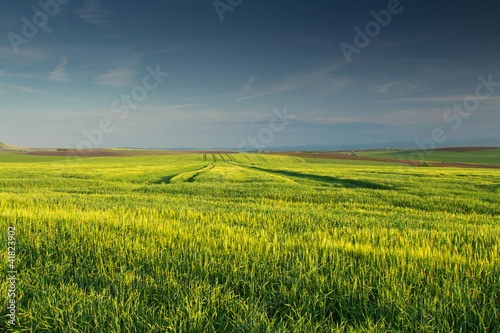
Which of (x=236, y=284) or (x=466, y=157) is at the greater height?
(x=466, y=157)

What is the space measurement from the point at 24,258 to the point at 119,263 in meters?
1.55

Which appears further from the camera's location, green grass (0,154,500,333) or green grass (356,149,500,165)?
green grass (356,149,500,165)

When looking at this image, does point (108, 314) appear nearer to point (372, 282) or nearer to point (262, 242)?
point (262, 242)

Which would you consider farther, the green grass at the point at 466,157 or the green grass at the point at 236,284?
the green grass at the point at 466,157

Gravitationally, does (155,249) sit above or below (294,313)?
above

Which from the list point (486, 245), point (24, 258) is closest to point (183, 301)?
point (24, 258)

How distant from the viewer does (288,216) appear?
6566mm

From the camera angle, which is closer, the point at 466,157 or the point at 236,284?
the point at 236,284

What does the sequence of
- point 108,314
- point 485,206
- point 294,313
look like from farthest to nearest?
point 485,206 → point 294,313 → point 108,314

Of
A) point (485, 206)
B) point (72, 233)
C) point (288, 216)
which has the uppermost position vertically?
point (72, 233)

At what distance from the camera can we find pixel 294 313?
2.34m

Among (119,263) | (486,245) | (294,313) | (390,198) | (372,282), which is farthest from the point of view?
(390,198)

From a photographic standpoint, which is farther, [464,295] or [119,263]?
[119,263]

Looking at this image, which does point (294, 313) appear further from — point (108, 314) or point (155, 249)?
point (155, 249)
